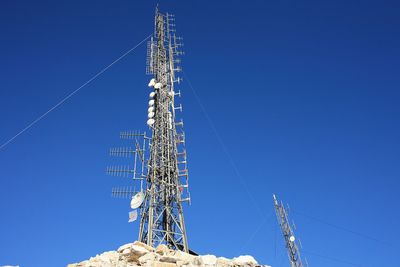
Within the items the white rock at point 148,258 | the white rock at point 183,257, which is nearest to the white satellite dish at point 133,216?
the white rock at point 183,257

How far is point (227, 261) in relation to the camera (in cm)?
1656

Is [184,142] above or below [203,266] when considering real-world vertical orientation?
above

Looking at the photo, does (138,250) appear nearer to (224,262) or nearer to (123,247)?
(123,247)

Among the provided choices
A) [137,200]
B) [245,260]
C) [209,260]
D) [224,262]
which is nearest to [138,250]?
[209,260]

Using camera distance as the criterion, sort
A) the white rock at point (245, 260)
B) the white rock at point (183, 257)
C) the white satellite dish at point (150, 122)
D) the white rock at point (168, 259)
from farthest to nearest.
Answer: the white satellite dish at point (150, 122) < the white rock at point (245, 260) < the white rock at point (183, 257) < the white rock at point (168, 259)

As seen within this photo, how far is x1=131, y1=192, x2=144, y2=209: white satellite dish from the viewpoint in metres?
23.9

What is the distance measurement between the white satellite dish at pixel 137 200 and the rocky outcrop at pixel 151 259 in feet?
23.3

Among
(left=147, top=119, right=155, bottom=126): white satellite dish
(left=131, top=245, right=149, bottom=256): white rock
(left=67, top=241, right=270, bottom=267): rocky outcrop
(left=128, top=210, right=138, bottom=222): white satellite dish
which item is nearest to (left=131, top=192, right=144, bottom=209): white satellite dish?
(left=128, top=210, right=138, bottom=222): white satellite dish

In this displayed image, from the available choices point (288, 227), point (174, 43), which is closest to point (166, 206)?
point (288, 227)

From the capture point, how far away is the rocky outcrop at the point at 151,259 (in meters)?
15.3

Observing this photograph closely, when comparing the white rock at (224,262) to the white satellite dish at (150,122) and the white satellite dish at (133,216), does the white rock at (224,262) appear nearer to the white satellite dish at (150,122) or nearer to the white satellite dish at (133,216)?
the white satellite dish at (133,216)

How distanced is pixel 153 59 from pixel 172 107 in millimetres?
4971

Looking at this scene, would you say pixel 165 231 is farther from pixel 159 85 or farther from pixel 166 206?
pixel 159 85

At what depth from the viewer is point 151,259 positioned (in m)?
15.5
